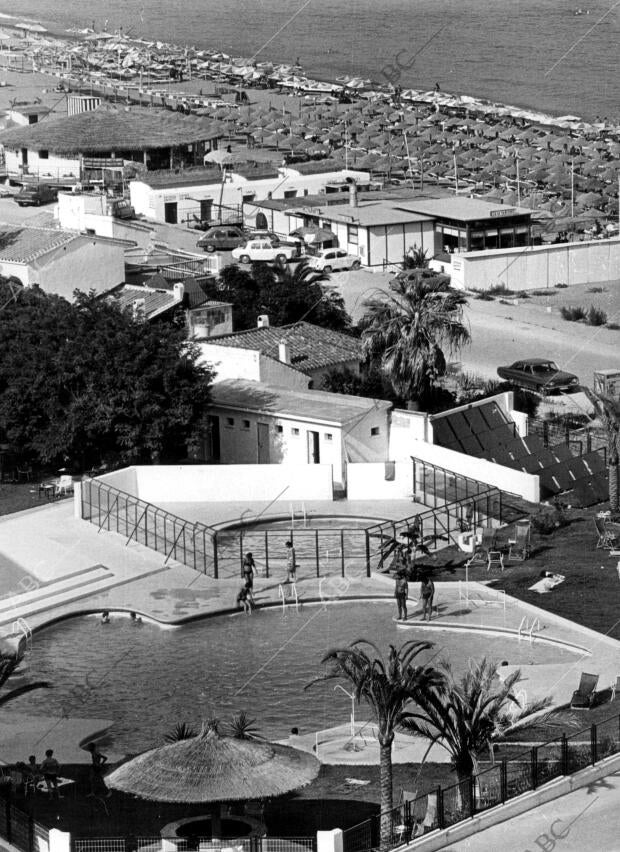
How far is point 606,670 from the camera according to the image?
1101 inches

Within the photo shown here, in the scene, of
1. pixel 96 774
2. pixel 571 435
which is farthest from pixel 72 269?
pixel 96 774

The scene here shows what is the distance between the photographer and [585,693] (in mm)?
26234

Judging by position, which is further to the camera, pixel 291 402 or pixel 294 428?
pixel 291 402

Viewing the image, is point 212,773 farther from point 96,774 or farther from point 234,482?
point 234,482

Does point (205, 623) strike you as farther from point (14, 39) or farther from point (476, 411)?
point (14, 39)

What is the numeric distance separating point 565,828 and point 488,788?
Result: 1026mm

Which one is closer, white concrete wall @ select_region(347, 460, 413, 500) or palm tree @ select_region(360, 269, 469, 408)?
white concrete wall @ select_region(347, 460, 413, 500)

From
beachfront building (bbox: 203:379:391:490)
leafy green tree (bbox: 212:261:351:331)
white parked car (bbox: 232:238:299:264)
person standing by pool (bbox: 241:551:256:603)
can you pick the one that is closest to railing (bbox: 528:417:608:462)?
beachfront building (bbox: 203:379:391:490)

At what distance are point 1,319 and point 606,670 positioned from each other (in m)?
19.6

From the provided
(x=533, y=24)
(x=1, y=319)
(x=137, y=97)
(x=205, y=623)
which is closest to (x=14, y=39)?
(x=137, y=97)

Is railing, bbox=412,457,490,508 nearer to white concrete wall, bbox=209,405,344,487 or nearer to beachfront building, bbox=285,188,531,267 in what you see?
white concrete wall, bbox=209,405,344,487

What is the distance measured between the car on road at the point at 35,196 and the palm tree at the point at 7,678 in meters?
46.8

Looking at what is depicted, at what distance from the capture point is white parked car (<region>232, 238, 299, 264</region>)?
64.2 m

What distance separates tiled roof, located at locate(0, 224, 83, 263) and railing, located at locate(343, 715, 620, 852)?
3020 centimetres
